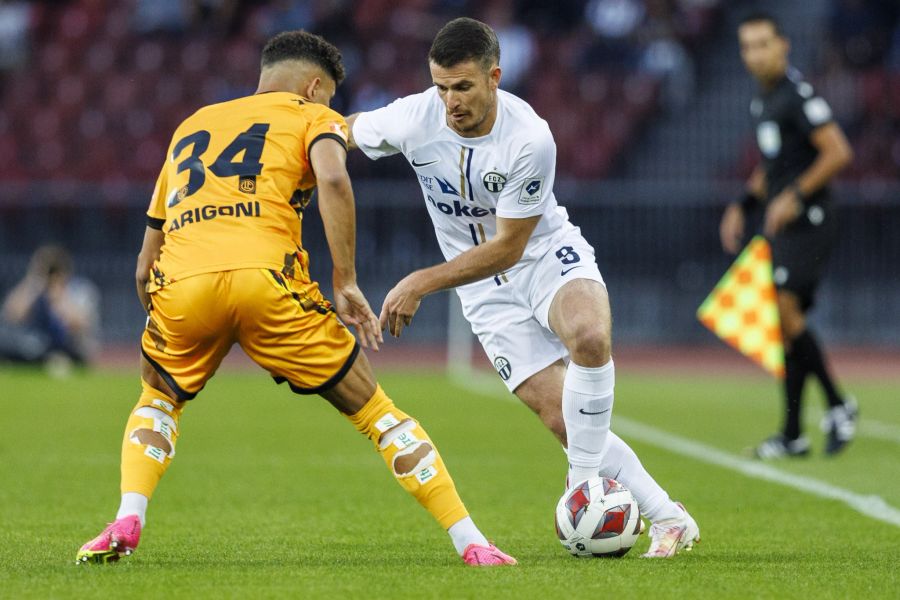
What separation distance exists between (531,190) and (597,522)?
4.01 ft

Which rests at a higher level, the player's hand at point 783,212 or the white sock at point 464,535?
the player's hand at point 783,212

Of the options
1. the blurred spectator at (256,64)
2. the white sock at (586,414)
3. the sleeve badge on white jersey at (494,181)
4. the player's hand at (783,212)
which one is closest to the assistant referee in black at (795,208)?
the player's hand at (783,212)

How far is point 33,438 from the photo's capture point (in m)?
10.1

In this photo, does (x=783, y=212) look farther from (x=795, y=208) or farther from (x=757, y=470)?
(x=757, y=470)

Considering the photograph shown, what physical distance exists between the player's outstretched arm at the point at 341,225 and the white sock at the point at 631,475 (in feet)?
3.87

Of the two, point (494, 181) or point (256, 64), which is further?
point (256, 64)

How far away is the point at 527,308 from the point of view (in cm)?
597

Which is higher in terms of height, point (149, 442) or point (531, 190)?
point (531, 190)

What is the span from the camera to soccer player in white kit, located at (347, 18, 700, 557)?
5367 mm

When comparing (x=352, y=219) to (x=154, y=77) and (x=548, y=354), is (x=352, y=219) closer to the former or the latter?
(x=548, y=354)

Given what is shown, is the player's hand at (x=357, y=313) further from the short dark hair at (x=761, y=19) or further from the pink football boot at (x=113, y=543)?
the short dark hair at (x=761, y=19)

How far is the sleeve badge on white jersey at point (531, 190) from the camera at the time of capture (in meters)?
5.42

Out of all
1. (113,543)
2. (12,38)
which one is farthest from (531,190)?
(12,38)

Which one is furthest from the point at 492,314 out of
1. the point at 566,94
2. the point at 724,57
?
the point at 724,57
